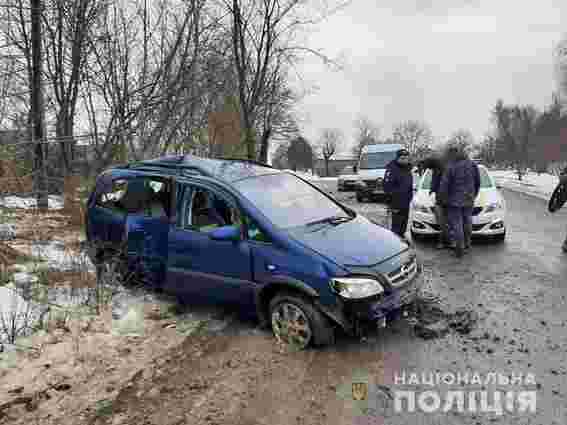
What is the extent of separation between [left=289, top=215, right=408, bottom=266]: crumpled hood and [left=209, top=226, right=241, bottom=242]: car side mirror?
52cm

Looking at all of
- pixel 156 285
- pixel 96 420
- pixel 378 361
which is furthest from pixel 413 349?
pixel 156 285

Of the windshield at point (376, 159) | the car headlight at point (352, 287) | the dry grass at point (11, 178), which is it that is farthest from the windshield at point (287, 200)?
the windshield at point (376, 159)

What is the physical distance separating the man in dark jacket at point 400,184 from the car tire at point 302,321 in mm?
4065

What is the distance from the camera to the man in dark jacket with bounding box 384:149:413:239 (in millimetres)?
7004

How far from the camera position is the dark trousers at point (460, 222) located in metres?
6.53

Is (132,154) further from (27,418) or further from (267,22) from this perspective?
(27,418)

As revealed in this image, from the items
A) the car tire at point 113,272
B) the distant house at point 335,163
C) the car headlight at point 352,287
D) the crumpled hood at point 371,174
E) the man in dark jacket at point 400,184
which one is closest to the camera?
the car headlight at point 352,287

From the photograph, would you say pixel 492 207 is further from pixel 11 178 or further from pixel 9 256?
pixel 9 256

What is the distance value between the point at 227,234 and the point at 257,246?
0.32m

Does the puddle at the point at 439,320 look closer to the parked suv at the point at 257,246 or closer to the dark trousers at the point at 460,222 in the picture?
the parked suv at the point at 257,246

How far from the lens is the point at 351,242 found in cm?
380

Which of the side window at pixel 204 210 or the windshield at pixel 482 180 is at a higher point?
the windshield at pixel 482 180

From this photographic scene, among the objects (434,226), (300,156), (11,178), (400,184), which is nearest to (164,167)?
(11,178)

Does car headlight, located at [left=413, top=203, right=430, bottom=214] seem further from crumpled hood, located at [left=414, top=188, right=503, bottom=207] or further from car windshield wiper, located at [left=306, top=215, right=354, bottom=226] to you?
car windshield wiper, located at [left=306, top=215, right=354, bottom=226]
